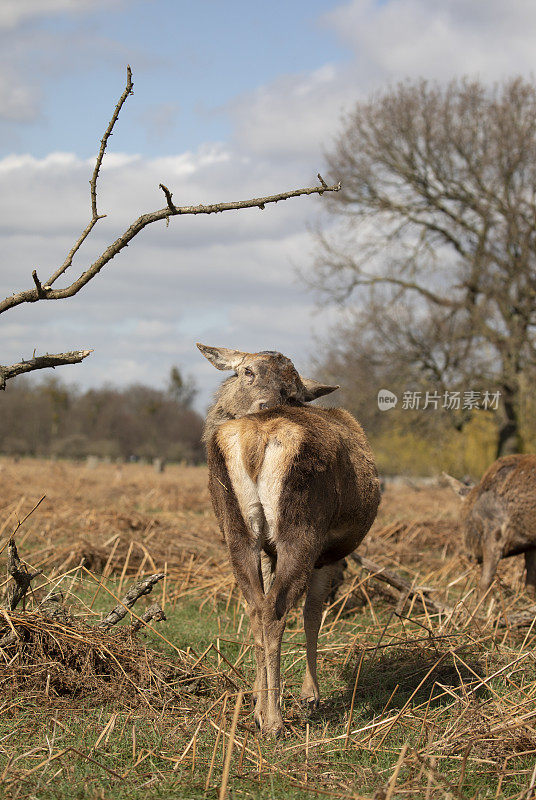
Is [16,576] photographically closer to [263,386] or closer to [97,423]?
[263,386]

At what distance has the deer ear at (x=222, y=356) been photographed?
6.25 meters

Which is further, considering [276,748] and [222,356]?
[222,356]

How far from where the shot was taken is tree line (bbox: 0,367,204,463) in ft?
152

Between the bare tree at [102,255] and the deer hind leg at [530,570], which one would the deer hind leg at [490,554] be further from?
the bare tree at [102,255]

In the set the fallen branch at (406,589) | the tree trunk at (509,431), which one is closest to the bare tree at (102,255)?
the fallen branch at (406,589)

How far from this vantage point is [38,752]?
3.57 metres

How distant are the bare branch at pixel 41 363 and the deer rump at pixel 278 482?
96 cm

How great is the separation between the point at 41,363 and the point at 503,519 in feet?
19.8

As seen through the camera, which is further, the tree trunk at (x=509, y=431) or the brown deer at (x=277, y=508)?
the tree trunk at (x=509, y=431)

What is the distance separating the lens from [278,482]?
402 cm

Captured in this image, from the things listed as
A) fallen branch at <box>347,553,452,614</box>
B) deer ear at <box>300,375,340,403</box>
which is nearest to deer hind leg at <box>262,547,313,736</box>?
deer ear at <box>300,375,340,403</box>

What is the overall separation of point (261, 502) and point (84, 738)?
1.51m

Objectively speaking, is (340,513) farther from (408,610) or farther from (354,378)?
(354,378)

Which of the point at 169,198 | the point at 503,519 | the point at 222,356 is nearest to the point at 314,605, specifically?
the point at 222,356
